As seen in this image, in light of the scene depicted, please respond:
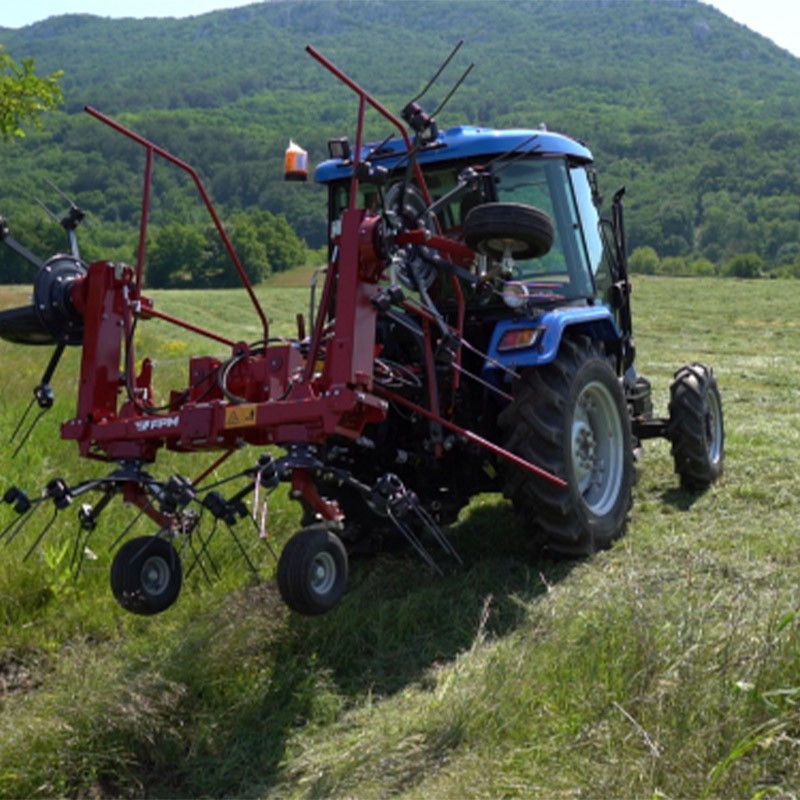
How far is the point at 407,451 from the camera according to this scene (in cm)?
552

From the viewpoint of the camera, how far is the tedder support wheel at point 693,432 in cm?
678

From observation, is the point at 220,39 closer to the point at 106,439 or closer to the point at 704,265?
the point at 704,265

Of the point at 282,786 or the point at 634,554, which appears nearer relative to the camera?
the point at 282,786

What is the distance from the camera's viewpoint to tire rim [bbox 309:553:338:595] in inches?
145

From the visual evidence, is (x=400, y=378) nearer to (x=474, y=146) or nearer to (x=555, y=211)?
(x=474, y=146)

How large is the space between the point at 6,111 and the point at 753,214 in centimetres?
8133

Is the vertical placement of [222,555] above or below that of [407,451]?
below

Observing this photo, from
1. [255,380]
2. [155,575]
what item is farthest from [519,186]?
[155,575]

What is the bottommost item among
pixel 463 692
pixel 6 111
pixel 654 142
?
pixel 463 692

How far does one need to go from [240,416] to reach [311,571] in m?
0.77

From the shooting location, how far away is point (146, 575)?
3.96m

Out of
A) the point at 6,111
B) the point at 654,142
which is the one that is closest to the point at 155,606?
the point at 6,111

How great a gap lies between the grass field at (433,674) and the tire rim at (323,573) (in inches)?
19.6

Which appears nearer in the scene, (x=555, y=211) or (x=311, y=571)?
(x=311, y=571)
